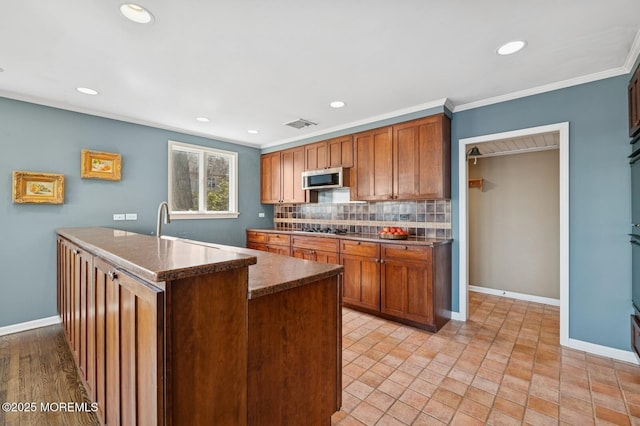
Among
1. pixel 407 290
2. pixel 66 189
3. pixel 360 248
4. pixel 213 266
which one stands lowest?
pixel 407 290

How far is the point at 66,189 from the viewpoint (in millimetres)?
3383

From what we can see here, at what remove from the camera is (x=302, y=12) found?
1.80 meters

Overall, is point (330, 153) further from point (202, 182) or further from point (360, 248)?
point (202, 182)

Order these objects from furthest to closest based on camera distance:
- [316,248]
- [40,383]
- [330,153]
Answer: [330,153] < [316,248] < [40,383]

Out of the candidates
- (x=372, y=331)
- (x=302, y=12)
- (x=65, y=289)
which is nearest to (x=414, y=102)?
(x=302, y=12)

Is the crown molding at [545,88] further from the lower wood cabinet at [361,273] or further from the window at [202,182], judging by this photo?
the window at [202,182]

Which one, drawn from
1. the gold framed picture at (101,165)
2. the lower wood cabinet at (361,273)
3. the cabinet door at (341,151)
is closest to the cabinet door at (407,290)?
the lower wood cabinet at (361,273)

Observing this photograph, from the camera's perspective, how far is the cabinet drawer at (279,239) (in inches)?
178

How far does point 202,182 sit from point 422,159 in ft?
11.2

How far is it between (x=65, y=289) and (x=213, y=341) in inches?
101

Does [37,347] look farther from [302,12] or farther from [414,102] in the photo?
[414,102]

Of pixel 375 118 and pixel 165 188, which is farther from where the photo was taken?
pixel 165 188

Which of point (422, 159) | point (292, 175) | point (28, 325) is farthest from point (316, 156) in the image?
point (28, 325)

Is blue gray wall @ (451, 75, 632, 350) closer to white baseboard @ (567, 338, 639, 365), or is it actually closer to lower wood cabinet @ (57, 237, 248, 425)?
white baseboard @ (567, 338, 639, 365)
